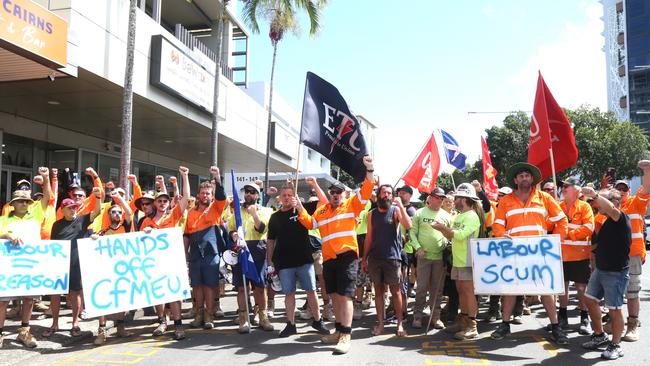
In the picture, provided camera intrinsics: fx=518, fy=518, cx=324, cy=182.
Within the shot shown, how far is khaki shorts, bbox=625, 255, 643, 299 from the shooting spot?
615 centimetres

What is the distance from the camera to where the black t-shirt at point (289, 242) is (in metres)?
6.68

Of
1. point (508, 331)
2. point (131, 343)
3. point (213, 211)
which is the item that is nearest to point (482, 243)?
point (508, 331)

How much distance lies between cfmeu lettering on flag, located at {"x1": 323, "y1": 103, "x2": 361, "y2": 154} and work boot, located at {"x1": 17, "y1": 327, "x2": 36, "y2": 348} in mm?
4358

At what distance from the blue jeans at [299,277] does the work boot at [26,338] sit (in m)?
3.01

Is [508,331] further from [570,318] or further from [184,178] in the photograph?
[184,178]

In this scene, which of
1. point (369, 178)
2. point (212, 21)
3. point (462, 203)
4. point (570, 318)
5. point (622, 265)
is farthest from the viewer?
point (212, 21)

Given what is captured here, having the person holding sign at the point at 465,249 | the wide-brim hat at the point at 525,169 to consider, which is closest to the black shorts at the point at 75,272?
the person holding sign at the point at 465,249

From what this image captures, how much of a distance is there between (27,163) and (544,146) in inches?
552

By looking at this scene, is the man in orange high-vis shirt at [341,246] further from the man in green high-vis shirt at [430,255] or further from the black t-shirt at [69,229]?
the black t-shirt at [69,229]

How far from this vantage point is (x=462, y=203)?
6691 mm

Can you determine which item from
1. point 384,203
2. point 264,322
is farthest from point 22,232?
point 384,203

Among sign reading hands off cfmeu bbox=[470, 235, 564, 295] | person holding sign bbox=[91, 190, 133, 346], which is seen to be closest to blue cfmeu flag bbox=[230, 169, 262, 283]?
person holding sign bbox=[91, 190, 133, 346]

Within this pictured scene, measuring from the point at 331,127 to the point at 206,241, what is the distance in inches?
91.1

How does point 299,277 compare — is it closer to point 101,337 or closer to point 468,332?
point 468,332
